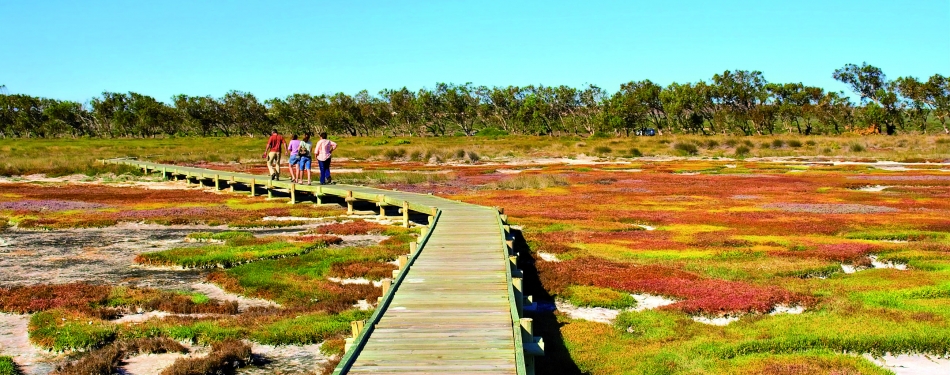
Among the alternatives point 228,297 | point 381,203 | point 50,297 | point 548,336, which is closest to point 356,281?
point 228,297

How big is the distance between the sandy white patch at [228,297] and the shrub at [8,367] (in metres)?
3.96

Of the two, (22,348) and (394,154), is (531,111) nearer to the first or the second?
(394,154)

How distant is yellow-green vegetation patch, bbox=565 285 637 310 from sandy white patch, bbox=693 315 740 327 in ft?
4.39

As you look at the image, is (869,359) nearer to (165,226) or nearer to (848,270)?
(848,270)

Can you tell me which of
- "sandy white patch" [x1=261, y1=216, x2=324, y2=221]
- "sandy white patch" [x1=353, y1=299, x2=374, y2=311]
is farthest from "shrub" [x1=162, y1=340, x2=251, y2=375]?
"sandy white patch" [x1=261, y1=216, x2=324, y2=221]

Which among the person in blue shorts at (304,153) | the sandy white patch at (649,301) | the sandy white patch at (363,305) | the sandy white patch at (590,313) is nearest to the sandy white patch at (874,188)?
the person in blue shorts at (304,153)

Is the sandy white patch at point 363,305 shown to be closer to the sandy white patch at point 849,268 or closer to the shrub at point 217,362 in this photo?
the shrub at point 217,362

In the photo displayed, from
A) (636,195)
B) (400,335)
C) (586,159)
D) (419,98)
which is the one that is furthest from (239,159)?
(419,98)

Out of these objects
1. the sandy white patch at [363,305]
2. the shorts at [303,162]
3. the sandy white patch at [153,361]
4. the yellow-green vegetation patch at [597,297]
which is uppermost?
the shorts at [303,162]

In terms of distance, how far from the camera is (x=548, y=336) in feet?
38.2

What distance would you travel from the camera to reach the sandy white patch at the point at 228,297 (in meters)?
14.0

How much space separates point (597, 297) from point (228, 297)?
706 cm

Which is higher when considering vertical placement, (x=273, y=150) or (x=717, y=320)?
(x=273, y=150)

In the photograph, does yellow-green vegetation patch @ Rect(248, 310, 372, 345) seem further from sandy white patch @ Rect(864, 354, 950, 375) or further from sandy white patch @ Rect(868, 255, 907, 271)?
sandy white patch @ Rect(868, 255, 907, 271)
